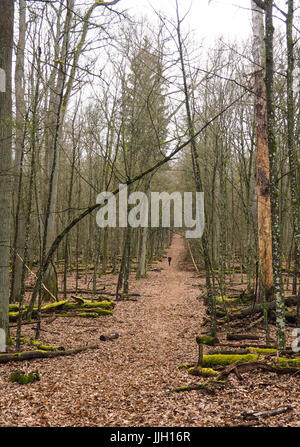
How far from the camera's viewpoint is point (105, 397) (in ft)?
15.3

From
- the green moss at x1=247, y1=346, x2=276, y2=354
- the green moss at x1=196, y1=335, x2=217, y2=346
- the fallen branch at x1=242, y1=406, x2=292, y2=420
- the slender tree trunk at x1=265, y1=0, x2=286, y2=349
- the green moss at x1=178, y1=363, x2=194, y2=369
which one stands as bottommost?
the green moss at x1=196, y1=335, x2=217, y2=346

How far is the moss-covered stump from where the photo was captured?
5109 millimetres

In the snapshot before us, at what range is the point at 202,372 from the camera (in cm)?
520

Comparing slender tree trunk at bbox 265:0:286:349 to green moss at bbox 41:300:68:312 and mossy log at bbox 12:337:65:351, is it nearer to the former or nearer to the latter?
mossy log at bbox 12:337:65:351

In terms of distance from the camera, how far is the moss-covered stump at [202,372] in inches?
201

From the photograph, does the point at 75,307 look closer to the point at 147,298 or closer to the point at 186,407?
the point at 147,298

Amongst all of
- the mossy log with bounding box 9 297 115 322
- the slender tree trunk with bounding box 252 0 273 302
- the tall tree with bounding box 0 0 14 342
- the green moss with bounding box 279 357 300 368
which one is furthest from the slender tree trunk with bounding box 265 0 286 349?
the mossy log with bounding box 9 297 115 322

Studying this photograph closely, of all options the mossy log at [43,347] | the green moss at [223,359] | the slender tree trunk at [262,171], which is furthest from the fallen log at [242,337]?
the mossy log at [43,347]

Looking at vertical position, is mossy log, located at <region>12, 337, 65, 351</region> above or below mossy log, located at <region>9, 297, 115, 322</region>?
above

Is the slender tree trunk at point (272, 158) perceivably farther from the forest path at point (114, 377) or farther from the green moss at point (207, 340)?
the forest path at point (114, 377)

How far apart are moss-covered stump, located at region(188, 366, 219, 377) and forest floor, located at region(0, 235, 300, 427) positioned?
12 centimetres

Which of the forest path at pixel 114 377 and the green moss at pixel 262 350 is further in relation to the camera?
the green moss at pixel 262 350

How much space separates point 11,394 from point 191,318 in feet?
21.6

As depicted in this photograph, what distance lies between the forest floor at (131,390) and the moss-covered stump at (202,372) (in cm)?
12
